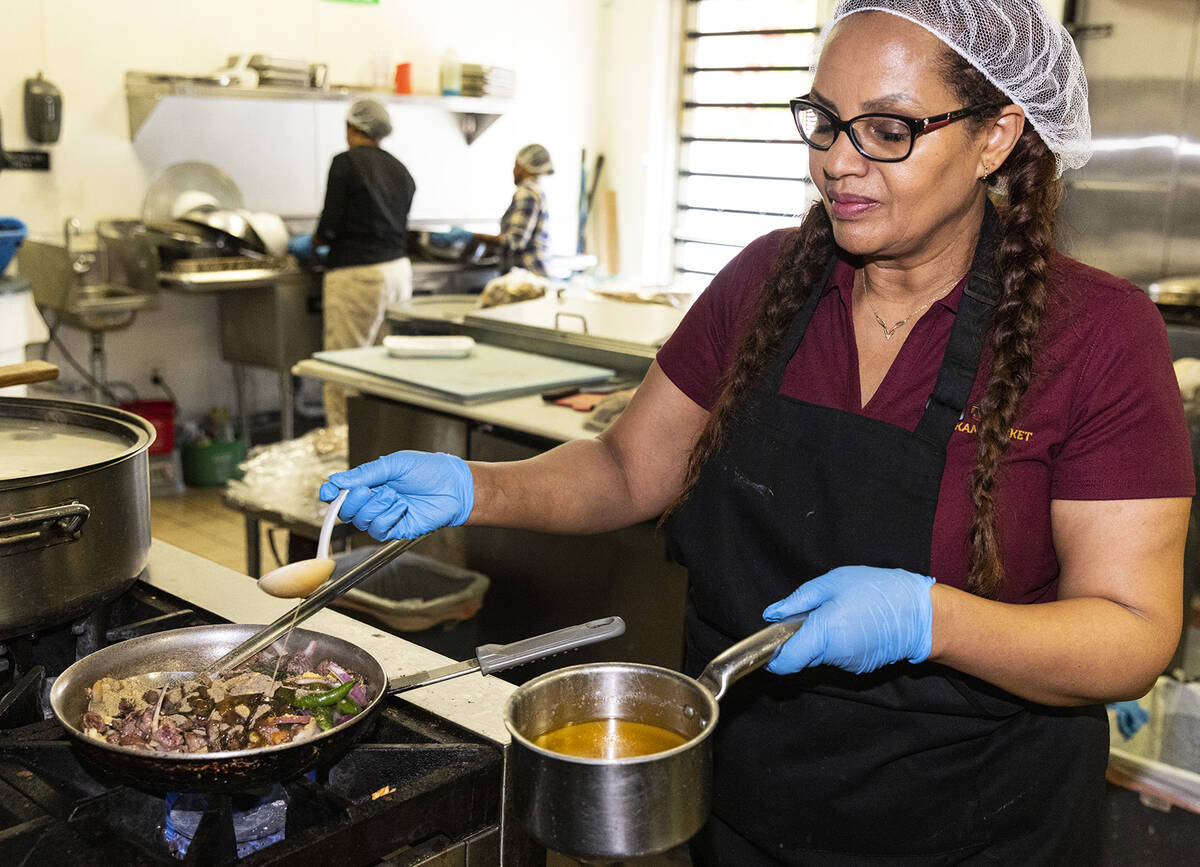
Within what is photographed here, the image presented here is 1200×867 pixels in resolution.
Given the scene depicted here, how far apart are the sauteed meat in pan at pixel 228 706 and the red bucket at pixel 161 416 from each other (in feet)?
14.8

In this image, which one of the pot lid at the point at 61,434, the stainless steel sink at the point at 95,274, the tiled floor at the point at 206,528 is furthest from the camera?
the stainless steel sink at the point at 95,274

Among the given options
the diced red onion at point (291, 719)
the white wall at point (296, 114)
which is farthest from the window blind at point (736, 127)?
the diced red onion at point (291, 719)

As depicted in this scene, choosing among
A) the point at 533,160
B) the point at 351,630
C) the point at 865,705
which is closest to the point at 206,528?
the point at 533,160

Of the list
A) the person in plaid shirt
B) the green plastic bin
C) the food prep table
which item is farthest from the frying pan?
the person in plaid shirt

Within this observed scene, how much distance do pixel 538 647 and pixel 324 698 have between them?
9.5 inches

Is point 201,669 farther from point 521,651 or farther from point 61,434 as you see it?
point 61,434

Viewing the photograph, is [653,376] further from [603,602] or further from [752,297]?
[603,602]

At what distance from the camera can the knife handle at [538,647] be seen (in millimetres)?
1149

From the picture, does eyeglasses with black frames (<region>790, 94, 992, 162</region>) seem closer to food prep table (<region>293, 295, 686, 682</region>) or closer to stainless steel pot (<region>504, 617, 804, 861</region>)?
stainless steel pot (<region>504, 617, 804, 861</region>)

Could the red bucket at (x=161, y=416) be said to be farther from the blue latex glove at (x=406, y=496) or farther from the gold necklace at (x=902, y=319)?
the gold necklace at (x=902, y=319)

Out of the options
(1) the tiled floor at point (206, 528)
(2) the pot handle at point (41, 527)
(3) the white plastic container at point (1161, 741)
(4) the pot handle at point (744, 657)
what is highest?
(2) the pot handle at point (41, 527)

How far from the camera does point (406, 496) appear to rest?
141cm

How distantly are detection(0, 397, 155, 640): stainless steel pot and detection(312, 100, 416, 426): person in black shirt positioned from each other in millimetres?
4243

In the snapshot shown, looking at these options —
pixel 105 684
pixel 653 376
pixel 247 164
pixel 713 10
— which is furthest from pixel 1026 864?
pixel 713 10
